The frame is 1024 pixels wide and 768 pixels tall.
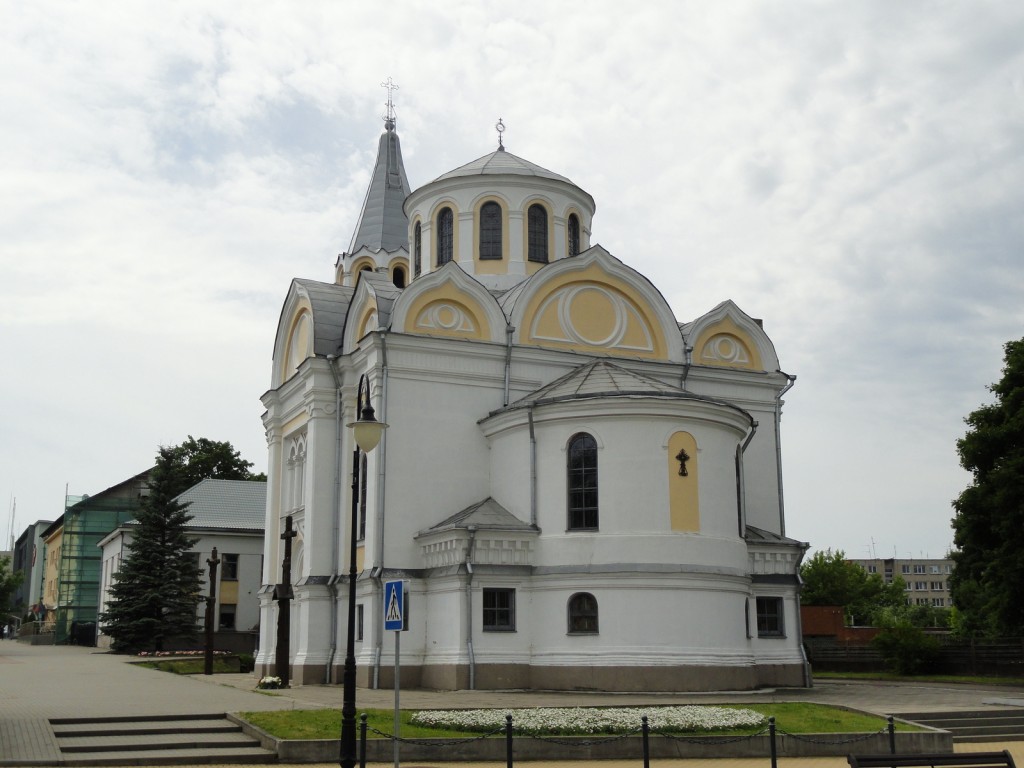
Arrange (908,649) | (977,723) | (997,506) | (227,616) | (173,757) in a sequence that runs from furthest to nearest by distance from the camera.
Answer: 1. (227,616)
2. (908,649)
3. (997,506)
4. (977,723)
5. (173,757)

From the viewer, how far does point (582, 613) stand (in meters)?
24.7

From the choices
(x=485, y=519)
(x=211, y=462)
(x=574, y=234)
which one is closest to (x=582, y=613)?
(x=485, y=519)

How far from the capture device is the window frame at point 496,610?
82.0ft

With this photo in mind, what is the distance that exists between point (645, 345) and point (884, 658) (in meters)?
12.6

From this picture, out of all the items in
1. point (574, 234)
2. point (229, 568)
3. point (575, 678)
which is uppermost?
point (574, 234)

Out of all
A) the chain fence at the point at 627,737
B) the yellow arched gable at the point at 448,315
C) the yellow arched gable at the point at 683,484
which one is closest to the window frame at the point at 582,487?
the yellow arched gable at the point at 683,484

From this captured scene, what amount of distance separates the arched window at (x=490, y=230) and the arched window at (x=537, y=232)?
83cm

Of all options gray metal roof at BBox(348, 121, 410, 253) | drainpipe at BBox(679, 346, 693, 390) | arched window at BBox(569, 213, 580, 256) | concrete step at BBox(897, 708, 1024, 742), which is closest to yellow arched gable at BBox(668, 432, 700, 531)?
drainpipe at BBox(679, 346, 693, 390)

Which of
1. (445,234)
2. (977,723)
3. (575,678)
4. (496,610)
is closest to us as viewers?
(977,723)

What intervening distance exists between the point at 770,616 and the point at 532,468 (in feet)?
23.6

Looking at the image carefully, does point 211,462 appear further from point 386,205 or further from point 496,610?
point 496,610

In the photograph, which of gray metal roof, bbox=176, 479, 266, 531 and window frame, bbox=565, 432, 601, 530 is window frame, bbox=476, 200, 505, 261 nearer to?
window frame, bbox=565, 432, 601, 530

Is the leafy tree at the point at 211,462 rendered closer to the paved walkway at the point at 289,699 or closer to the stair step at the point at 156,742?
the paved walkway at the point at 289,699

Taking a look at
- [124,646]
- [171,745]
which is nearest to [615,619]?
[171,745]
